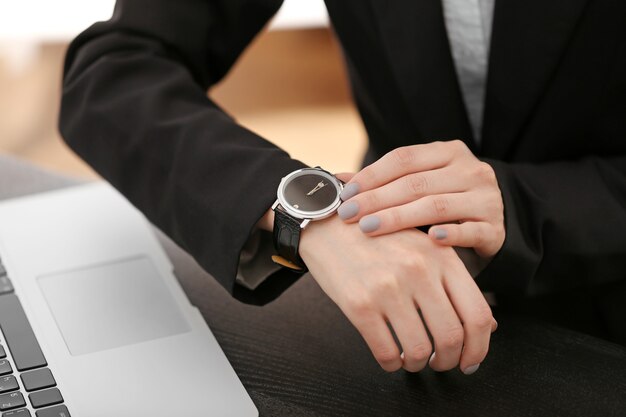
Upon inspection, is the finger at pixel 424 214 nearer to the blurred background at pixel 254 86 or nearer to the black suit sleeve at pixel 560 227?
the black suit sleeve at pixel 560 227

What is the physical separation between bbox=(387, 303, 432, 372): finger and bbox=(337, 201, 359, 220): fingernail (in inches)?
3.1

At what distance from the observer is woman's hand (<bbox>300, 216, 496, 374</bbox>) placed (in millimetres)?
620

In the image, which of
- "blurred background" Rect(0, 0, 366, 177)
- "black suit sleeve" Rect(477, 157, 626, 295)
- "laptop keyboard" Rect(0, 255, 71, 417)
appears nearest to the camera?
"laptop keyboard" Rect(0, 255, 71, 417)

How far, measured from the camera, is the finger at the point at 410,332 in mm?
620

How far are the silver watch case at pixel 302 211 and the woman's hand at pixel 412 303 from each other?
35 mm

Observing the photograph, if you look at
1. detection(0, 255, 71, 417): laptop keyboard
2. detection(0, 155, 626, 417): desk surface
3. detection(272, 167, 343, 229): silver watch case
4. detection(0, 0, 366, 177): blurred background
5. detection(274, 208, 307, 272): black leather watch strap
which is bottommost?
detection(0, 0, 366, 177): blurred background

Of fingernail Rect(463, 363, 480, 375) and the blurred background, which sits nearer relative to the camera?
fingernail Rect(463, 363, 480, 375)

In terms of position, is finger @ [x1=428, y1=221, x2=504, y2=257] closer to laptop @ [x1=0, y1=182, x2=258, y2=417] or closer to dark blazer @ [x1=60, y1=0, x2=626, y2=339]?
dark blazer @ [x1=60, y1=0, x2=626, y2=339]

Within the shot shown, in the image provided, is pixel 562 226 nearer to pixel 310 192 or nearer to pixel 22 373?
pixel 310 192

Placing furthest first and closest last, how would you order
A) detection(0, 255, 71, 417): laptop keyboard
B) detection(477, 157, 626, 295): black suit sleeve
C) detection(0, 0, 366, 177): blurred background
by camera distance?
detection(0, 0, 366, 177): blurred background
detection(477, 157, 626, 295): black suit sleeve
detection(0, 255, 71, 417): laptop keyboard

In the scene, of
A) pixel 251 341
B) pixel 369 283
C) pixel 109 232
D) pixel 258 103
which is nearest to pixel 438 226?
pixel 369 283

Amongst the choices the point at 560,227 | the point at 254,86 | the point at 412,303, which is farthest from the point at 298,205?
the point at 254,86

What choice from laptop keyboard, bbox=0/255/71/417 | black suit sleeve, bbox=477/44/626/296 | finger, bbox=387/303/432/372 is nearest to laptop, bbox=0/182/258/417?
laptop keyboard, bbox=0/255/71/417

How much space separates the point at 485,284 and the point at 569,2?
10.1 inches
